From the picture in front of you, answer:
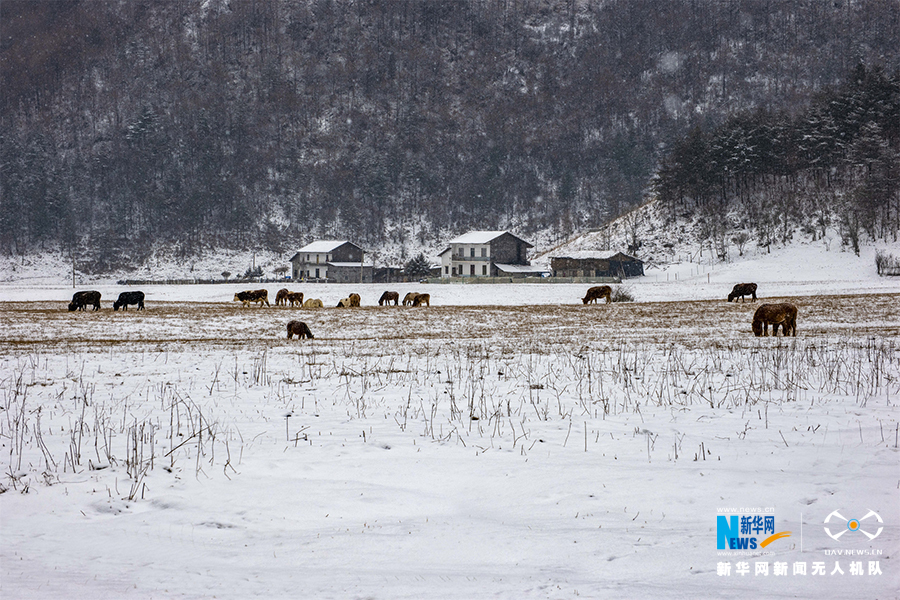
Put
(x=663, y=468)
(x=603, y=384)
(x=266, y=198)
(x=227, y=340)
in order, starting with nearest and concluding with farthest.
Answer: (x=663, y=468) → (x=603, y=384) → (x=227, y=340) → (x=266, y=198)

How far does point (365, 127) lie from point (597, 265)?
102 metres

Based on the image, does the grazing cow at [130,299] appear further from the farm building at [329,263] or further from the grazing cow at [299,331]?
the farm building at [329,263]

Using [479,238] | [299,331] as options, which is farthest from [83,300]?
[479,238]

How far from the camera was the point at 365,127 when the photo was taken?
172750 mm

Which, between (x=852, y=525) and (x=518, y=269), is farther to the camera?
(x=518, y=269)

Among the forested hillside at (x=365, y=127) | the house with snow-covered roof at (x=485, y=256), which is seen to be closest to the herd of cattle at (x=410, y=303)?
the house with snow-covered roof at (x=485, y=256)

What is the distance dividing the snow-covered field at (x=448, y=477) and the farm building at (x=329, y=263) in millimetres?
97327

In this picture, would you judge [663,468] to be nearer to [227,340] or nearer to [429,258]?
[227,340]

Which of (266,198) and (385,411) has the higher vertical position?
(266,198)

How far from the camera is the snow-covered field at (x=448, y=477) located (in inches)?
198

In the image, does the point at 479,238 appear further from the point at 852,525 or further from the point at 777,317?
the point at 852,525

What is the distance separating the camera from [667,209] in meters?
101

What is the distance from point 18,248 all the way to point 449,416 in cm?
Answer: 15136

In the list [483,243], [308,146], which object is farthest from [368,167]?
[483,243]
